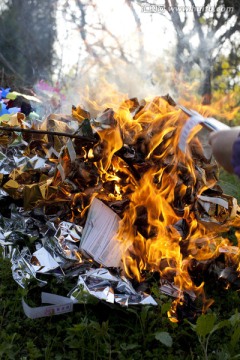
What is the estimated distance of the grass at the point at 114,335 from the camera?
1945 mm

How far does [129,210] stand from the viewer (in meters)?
2.59

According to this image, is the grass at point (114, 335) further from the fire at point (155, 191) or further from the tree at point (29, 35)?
the tree at point (29, 35)

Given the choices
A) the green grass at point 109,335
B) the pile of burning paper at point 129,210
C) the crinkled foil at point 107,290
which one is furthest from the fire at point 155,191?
the green grass at point 109,335

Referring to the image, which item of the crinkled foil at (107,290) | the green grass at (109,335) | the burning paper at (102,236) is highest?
the burning paper at (102,236)

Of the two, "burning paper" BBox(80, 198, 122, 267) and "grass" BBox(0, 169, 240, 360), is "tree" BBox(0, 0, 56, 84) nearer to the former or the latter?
"burning paper" BBox(80, 198, 122, 267)

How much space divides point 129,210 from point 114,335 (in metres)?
0.75

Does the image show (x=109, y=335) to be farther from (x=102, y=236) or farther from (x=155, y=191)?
(x=155, y=191)

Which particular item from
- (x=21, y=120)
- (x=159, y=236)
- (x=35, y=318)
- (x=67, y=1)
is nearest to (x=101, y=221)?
(x=159, y=236)

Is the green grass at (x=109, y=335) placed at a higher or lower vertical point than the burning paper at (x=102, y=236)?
lower

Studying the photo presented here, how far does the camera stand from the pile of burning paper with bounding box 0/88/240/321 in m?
2.45

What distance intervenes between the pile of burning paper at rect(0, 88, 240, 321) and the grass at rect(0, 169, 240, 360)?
0.70ft

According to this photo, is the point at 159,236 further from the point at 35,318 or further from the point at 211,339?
the point at 35,318

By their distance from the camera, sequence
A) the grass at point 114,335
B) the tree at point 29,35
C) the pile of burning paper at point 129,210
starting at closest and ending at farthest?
the grass at point 114,335 < the pile of burning paper at point 129,210 < the tree at point 29,35

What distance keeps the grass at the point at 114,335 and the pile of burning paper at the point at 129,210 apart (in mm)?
213
